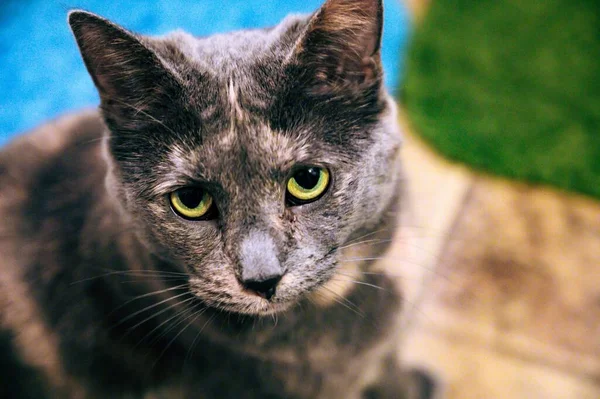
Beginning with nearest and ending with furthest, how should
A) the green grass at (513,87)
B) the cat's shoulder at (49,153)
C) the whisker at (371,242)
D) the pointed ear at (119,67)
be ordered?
the pointed ear at (119,67) → the whisker at (371,242) → the cat's shoulder at (49,153) → the green grass at (513,87)

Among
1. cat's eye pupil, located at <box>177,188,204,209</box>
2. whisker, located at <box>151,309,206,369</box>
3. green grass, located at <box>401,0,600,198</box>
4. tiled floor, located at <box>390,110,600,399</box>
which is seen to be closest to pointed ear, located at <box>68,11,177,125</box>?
cat's eye pupil, located at <box>177,188,204,209</box>

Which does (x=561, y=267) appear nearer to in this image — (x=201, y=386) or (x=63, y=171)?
(x=201, y=386)

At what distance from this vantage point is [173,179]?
78cm

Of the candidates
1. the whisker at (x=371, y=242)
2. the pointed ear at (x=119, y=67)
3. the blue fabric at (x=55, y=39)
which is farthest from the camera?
the blue fabric at (x=55, y=39)

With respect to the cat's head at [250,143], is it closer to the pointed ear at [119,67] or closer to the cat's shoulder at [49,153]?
the pointed ear at [119,67]

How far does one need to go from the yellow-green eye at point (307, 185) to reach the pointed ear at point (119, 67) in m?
0.23

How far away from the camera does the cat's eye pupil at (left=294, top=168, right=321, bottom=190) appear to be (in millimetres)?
783

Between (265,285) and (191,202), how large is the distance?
0.18 metres

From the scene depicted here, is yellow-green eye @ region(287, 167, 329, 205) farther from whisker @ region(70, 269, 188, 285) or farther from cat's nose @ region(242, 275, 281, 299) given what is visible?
whisker @ region(70, 269, 188, 285)

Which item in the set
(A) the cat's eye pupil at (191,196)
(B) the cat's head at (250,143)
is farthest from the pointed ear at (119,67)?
(A) the cat's eye pupil at (191,196)

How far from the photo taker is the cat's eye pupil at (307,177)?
783mm

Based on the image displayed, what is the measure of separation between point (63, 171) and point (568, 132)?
1.54 meters

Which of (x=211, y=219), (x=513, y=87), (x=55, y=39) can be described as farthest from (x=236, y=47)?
(x=513, y=87)

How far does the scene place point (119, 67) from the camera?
753mm
